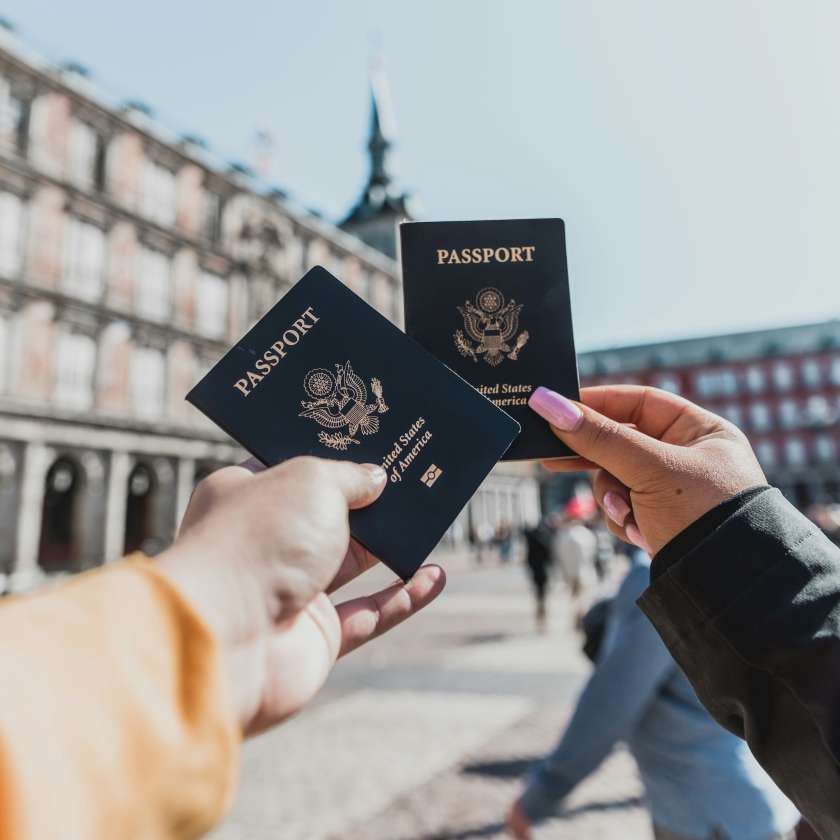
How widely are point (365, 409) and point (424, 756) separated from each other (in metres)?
4.24

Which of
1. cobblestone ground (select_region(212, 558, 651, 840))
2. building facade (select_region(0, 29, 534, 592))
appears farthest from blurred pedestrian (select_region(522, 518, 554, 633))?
building facade (select_region(0, 29, 534, 592))

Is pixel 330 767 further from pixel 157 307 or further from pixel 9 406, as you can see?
pixel 157 307

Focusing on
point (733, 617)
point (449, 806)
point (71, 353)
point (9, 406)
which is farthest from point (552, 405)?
point (71, 353)

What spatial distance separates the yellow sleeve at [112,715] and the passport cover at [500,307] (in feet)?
3.26

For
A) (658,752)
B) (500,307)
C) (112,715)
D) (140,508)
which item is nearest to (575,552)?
(658,752)

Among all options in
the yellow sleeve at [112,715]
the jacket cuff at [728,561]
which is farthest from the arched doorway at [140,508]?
the yellow sleeve at [112,715]

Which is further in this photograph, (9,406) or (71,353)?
(71,353)

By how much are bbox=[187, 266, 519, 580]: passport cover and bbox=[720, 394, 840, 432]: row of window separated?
60.7m

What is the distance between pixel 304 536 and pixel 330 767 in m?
4.27

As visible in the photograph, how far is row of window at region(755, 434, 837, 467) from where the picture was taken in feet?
184

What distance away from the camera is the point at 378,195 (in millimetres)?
46344

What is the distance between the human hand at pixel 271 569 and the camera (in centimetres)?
86

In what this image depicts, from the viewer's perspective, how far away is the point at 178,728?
69 cm

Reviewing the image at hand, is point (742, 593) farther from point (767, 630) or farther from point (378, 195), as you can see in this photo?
point (378, 195)
